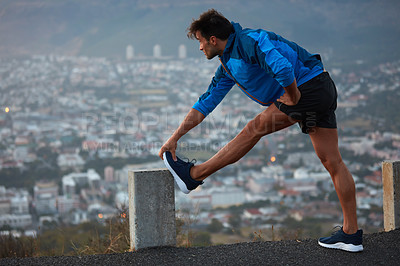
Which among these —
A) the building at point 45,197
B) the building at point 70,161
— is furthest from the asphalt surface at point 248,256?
the building at point 70,161

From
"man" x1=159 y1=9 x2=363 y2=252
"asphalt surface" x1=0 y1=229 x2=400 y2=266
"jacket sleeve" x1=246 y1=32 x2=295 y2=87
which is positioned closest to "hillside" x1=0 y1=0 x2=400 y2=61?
"asphalt surface" x1=0 y1=229 x2=400 y2=266

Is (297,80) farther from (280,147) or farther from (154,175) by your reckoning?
(280,147)

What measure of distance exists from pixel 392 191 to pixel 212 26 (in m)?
2.13

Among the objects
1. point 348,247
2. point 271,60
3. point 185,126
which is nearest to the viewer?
point 271,60

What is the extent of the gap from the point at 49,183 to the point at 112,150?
427 centimetres

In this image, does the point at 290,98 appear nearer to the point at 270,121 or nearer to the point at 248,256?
the point at 270,121

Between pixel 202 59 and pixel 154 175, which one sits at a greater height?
pixel 202 59

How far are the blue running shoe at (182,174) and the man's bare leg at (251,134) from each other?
0.36 feet

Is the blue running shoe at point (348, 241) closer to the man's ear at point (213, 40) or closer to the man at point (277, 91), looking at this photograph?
the man at point (277, 91)

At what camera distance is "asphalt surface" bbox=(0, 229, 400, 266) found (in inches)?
122

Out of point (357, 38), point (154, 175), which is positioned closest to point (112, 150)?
point (154, 175)

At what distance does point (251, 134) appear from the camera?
3070 millimetres

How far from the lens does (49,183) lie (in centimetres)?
2220

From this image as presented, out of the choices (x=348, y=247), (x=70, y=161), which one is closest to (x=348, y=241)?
(x=348, y=247)
